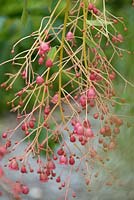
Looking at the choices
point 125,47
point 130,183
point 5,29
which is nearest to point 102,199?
point 130,183

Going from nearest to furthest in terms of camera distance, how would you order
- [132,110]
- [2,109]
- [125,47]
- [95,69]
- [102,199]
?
[95,69], [132,110], [125,47], [102,199], [2,109]

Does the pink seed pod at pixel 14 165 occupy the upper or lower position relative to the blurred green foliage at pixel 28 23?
lower

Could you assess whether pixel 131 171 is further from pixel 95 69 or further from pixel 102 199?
pixel 95 69

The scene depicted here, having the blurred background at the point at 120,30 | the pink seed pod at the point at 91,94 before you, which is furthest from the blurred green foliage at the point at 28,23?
the pink seed pod at the point at 91,94

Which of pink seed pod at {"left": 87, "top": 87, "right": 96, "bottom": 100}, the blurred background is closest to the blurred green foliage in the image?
the blurred background

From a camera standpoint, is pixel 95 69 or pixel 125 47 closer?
pixel 95 69

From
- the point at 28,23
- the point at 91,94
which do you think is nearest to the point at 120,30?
the point at 28,23

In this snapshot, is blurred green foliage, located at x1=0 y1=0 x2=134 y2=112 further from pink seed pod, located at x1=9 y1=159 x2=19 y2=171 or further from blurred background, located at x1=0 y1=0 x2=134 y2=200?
pink seed pod, located at x1=9 y1=159 x2=19 y2=171

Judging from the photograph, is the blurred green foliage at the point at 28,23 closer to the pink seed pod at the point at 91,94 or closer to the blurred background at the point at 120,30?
the blurred background at the point at 120,30
